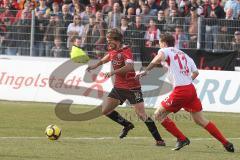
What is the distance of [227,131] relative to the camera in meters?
16.8

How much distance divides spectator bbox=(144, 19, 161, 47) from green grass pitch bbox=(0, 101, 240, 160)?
338 cm

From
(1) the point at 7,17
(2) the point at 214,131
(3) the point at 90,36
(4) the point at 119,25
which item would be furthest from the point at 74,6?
(2) the point at 214,131

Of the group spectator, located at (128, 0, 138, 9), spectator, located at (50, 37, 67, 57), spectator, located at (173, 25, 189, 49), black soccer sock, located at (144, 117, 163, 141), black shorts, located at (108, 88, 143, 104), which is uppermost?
black shorts, located at (108, 88, 143, 104)

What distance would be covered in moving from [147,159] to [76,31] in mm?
13214

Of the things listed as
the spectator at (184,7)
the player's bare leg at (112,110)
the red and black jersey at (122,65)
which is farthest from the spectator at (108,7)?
the red and black jersey at (122,65)

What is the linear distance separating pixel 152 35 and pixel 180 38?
922 millimetres

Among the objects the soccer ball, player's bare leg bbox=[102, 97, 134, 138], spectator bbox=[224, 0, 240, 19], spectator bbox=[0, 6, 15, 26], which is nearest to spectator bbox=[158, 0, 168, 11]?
spectator bbox=[224, 0, 240, 19]

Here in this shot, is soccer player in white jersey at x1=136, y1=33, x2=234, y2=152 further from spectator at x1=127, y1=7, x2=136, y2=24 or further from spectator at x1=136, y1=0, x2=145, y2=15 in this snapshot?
spectator at x1=136, y1=0, x2=145, y2=15

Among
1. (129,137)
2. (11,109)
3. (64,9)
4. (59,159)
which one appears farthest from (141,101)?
(64,9)

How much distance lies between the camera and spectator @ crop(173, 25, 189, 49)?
915 inches

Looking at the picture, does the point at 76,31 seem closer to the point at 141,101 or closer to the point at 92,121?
the point at 92,121

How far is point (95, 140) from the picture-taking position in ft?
46.7

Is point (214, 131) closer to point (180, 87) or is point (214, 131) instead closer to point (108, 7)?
point (180, 87)

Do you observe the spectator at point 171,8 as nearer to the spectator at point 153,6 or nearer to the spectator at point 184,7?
the spectator at point 184,7
